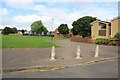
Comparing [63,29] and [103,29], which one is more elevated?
[63,29]

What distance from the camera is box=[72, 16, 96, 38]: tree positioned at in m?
79.9

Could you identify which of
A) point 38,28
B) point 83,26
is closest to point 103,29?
point 83,26

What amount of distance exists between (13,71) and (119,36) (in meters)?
35.6

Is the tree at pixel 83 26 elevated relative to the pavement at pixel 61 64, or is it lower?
elevated

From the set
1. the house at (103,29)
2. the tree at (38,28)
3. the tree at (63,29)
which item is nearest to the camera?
the house at (103,29)

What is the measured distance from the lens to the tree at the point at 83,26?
7986cm

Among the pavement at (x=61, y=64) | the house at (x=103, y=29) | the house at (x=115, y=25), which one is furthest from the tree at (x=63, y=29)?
the pavement at (x=61, y=64)

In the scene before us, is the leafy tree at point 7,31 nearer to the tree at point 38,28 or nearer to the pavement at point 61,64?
the tree at point 38,28

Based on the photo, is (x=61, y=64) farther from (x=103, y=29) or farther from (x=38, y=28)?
(x=38, y=28)

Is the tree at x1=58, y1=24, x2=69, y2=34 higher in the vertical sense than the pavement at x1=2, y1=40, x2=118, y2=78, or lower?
higher

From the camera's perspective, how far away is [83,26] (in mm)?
82250

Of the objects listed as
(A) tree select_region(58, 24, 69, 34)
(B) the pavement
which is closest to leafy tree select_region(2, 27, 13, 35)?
(A) tree select_region(58, 24, 69, 34)

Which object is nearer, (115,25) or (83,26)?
(115,25)

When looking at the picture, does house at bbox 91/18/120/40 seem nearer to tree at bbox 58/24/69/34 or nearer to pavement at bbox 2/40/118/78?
pavement at bbox 2/40/118/78
